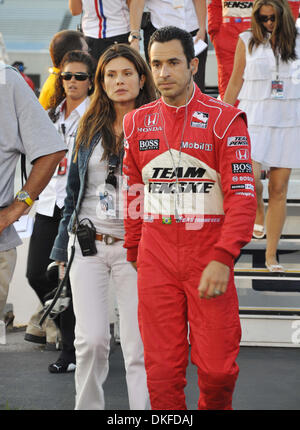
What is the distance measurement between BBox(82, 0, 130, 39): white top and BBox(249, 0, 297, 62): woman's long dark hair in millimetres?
1052

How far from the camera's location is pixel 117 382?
16.7 feet

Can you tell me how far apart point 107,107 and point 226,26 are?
2909 millimetres

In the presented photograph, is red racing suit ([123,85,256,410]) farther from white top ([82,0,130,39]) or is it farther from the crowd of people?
white top ([82,0,130,39])

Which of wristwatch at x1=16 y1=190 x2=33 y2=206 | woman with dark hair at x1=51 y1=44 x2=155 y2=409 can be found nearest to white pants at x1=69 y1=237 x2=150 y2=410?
woman with dark hair at x1=51 y1=44 x2=155 y2=409

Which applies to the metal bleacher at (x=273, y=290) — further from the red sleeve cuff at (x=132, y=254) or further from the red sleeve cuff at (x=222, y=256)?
the red sleeve cuff at (x=222, y=256)

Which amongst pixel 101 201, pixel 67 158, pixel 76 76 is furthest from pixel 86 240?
pixel 76 76

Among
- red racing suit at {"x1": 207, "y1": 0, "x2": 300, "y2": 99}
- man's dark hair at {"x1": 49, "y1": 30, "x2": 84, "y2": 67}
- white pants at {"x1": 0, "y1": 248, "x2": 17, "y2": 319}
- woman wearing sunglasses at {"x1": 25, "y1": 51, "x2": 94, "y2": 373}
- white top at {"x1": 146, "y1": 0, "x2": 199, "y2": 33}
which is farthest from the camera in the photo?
red racing suit at {"x1": 207, "y1": 0, "x2": 300, "y2": 99}

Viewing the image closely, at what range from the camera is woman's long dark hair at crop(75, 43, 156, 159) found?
4062 millimetres

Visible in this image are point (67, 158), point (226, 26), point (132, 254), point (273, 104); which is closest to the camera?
point (132, 254)

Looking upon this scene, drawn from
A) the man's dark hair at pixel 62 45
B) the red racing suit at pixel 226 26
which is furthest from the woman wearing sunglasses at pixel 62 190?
the red racing suit at pixel 226 26

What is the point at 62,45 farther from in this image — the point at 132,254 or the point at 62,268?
the point at 132,254

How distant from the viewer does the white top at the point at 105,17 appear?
6102 millimetres
